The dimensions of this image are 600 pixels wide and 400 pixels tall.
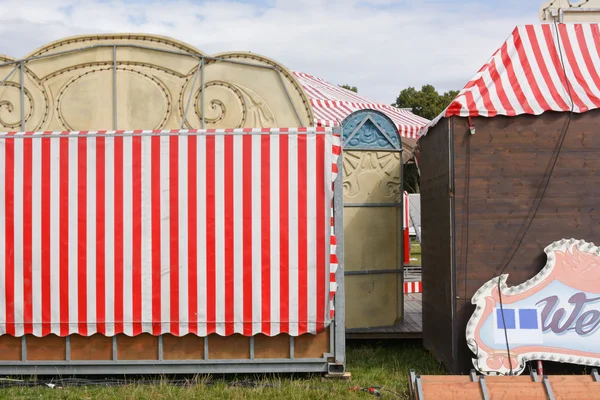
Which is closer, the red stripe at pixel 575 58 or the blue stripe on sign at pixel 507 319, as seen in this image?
the blue stripe on sign at pixel 507 319

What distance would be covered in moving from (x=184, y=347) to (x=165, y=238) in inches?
43.7

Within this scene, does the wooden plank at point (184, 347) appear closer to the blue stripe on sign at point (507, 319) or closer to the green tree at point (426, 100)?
the blue stripe on sign at point (507, 319)

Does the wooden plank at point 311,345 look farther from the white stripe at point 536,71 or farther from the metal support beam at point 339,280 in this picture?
the white stripe at point 536,71

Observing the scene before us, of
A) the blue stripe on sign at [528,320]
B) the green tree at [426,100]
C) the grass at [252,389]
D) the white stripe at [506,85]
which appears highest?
the green tree at [426,100]

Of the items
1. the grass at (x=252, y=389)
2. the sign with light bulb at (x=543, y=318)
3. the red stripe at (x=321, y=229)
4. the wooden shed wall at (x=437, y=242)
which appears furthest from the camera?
the wooden shed wall at (x=437, y=242)

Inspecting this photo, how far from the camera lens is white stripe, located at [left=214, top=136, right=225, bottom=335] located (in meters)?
6.84

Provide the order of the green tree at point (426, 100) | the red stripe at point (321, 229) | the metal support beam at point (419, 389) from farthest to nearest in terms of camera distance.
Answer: the green tree at point (426, 100) → the red stripe at point (321, 229) → the metal support beam at point (419, 389)

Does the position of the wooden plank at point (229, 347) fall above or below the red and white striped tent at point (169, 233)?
below

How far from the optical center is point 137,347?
691 cm

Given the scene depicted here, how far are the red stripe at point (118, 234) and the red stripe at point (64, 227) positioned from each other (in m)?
0.50

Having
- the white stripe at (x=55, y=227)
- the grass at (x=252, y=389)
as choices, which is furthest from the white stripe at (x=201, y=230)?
the white stripe at (x=55, y=227)

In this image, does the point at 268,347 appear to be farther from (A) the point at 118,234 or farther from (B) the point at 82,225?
(B) the point at 82,225

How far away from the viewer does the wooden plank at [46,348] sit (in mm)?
6941

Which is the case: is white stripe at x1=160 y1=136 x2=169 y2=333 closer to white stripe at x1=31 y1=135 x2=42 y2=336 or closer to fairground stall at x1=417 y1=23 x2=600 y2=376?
white stripe at x1=31 y1=135 x2=42 y2=336
